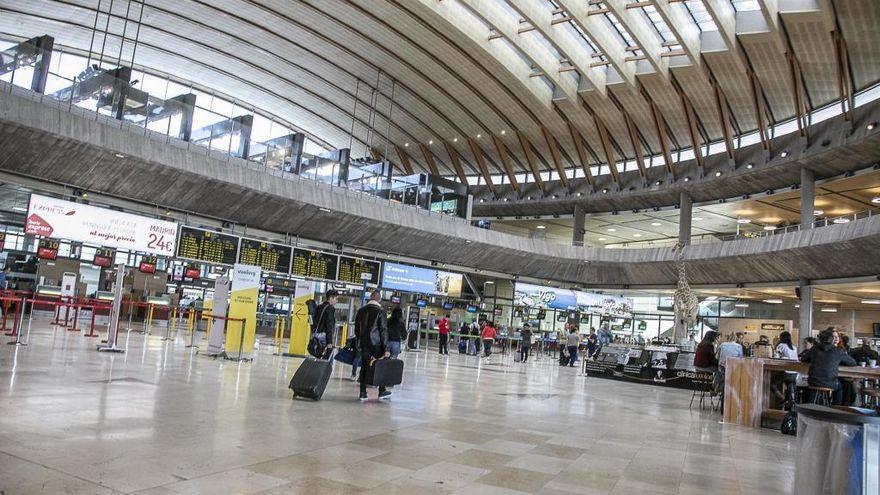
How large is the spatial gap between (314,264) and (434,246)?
8.40m

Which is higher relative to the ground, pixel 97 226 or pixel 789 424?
pixel 97 226

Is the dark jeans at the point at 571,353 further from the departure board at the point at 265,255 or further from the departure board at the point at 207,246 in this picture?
the departure board at the point at 207,246

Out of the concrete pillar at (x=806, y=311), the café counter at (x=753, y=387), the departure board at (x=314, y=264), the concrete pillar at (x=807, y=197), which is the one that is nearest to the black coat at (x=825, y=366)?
the café counter at (x=753, y=387)

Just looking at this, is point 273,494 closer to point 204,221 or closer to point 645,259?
point 204,221

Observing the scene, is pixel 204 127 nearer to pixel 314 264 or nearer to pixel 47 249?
pixel 47 249

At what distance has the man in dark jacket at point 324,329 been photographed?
30.3ft

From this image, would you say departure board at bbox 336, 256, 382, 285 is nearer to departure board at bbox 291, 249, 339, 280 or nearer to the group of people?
departure board at bbox 291, 249, 339, 280

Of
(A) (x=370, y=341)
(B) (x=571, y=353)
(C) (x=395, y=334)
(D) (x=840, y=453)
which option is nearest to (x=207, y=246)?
(C) (x=395, y=334)

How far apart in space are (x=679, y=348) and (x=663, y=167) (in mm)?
19585

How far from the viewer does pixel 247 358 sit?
1316 cm

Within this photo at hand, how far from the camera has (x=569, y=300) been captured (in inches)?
1449

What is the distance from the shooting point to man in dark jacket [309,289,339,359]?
9.24 metres

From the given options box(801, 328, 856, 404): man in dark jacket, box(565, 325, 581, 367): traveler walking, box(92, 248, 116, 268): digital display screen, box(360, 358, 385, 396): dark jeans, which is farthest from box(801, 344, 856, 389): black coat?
box(92, 248, 116, 268): digital display screen

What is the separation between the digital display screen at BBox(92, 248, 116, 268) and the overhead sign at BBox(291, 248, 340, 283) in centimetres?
614
